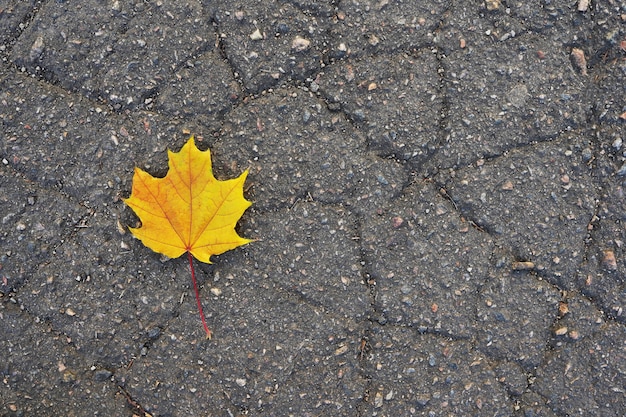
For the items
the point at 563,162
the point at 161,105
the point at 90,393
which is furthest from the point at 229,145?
the point at 563,162

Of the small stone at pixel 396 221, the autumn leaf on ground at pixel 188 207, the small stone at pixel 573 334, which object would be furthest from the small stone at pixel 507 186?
the autumn leaf on ground at pixel 188 207

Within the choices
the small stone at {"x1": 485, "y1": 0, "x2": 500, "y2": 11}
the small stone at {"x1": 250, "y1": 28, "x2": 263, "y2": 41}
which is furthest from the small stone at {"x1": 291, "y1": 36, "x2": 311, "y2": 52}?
the small stone at {"x1": 485, "y1": 0, "x2": 500, "y2": 11}

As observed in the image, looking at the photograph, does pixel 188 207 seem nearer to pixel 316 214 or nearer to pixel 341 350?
pixel 316 214

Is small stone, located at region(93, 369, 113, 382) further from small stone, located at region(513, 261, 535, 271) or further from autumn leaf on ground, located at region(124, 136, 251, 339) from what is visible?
small stone, located at region(513, 261, 535, 271)

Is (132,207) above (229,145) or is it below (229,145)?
below

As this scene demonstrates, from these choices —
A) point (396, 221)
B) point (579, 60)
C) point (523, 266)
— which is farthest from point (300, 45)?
point (523, 266)

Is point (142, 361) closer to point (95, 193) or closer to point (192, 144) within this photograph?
point (95, 193)
